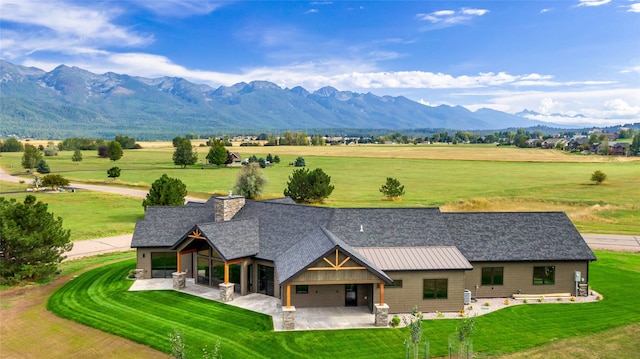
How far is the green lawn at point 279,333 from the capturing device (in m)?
21.0

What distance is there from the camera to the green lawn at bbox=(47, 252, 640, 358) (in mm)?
21000

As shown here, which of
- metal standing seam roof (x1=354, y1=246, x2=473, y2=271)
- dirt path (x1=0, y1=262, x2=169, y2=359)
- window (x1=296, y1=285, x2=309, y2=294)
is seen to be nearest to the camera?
dirt path (x1=0, y1=262, x2=169, y2=359)

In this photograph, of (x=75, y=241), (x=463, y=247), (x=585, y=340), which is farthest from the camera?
(x=75, y=241)

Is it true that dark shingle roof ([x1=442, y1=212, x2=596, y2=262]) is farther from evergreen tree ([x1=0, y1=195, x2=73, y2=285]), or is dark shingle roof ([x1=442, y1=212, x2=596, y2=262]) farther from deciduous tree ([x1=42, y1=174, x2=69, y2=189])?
deciduous tree ([x1=42, y1=174, x2=69, y2=189])

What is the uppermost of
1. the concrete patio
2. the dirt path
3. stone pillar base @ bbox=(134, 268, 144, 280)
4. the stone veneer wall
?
the stone veneer wall

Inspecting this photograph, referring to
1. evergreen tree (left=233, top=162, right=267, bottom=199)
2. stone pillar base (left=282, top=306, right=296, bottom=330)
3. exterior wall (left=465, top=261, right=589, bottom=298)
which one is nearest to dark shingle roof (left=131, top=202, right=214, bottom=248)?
stone pillar base (left=282, top=306, right=296, bottom=330)

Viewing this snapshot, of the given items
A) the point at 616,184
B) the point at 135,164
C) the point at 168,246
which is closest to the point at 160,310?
the point at 168,246

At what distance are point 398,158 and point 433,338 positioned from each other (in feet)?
446

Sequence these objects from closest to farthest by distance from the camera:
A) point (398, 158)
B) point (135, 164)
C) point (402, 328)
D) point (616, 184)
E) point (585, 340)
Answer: point (585, 340) → point (402, 328) → point (616, 184) → point (135, 164) → point (398, 158)

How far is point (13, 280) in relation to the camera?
99.6 feet

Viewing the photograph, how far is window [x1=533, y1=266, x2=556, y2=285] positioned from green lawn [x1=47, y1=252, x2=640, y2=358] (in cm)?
184

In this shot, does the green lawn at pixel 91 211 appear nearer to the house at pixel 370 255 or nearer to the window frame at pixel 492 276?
the house at pixel 370 255

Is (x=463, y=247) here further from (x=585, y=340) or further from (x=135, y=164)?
(x=135, y=164)

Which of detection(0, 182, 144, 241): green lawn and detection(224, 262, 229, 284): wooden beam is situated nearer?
detection(224, 262, 229, 284): wooden beam
